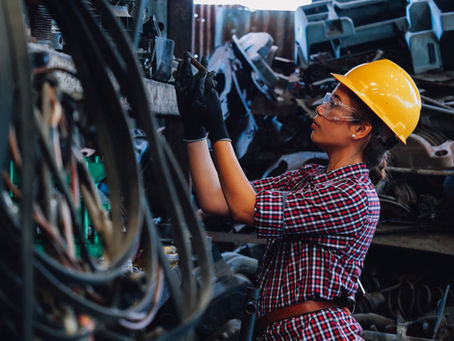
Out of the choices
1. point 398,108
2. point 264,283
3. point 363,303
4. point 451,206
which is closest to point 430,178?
point 451,206

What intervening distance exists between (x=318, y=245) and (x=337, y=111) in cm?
62

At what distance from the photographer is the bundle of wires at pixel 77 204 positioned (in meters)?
0.75

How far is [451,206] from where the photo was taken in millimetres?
4543

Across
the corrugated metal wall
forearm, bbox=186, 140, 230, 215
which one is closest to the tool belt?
forearm, bbox=186, 140, 230, 215

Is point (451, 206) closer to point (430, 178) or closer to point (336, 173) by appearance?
point (430, 178)

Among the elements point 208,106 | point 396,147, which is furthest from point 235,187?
point 396,147

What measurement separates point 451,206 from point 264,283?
2974 millimetres

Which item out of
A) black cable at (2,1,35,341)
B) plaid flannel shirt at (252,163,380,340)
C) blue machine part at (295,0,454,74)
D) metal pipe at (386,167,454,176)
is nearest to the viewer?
black cable at (2,1,35,341)

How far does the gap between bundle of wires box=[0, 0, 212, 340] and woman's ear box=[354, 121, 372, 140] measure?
4.64ft

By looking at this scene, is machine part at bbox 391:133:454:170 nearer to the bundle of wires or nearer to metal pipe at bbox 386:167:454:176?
metal pipe at bbox 386:167:454:176

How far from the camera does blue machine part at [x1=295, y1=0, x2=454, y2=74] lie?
203 inches

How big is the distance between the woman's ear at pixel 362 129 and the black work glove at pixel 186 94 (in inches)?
28.1

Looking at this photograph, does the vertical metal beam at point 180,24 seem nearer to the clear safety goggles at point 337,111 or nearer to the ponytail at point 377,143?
the clear safety goggles at point 337,111

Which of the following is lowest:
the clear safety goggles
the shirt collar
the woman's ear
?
the shirt collar
